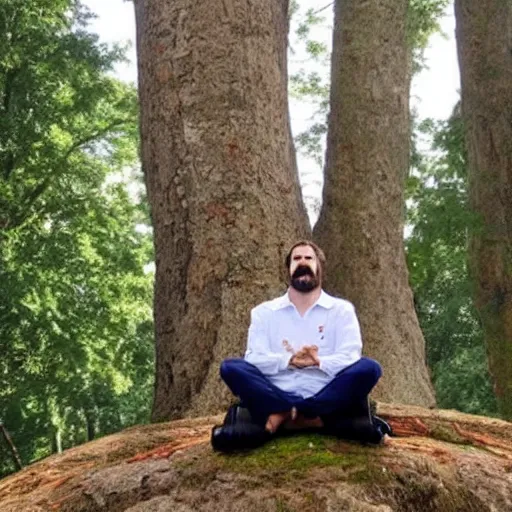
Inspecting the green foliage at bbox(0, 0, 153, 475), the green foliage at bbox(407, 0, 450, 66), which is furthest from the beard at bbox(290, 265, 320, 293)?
the green foliage at bbox(0, 0, 153, 475)

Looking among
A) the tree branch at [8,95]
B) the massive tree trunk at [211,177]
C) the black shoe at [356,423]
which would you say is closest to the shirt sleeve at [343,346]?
the black shoe at [356,423]

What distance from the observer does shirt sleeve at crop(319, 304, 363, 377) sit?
430 cm

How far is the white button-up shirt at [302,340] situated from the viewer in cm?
431

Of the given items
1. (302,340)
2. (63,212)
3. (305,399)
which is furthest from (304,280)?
(63,212)

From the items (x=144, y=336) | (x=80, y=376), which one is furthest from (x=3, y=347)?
(x=144, y=336)

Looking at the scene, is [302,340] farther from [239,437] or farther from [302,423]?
[239,437]

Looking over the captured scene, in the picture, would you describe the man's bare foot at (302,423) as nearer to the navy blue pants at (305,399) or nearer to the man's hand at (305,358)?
the navy blue pants at (305,399)

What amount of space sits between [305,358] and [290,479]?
60 cm

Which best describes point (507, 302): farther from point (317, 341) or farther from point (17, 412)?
point (17, 412)

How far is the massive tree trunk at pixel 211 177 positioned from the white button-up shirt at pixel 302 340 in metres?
1.35

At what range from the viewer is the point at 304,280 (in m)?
4.62

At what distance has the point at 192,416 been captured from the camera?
582 centimetres

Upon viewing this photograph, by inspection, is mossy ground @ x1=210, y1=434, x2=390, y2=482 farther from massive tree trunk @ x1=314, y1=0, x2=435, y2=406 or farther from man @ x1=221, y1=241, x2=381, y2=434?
massive tree trunk @ x1=314, y1=0, x2=435, y2=406

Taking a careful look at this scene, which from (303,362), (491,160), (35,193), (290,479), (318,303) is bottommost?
(290,479)
